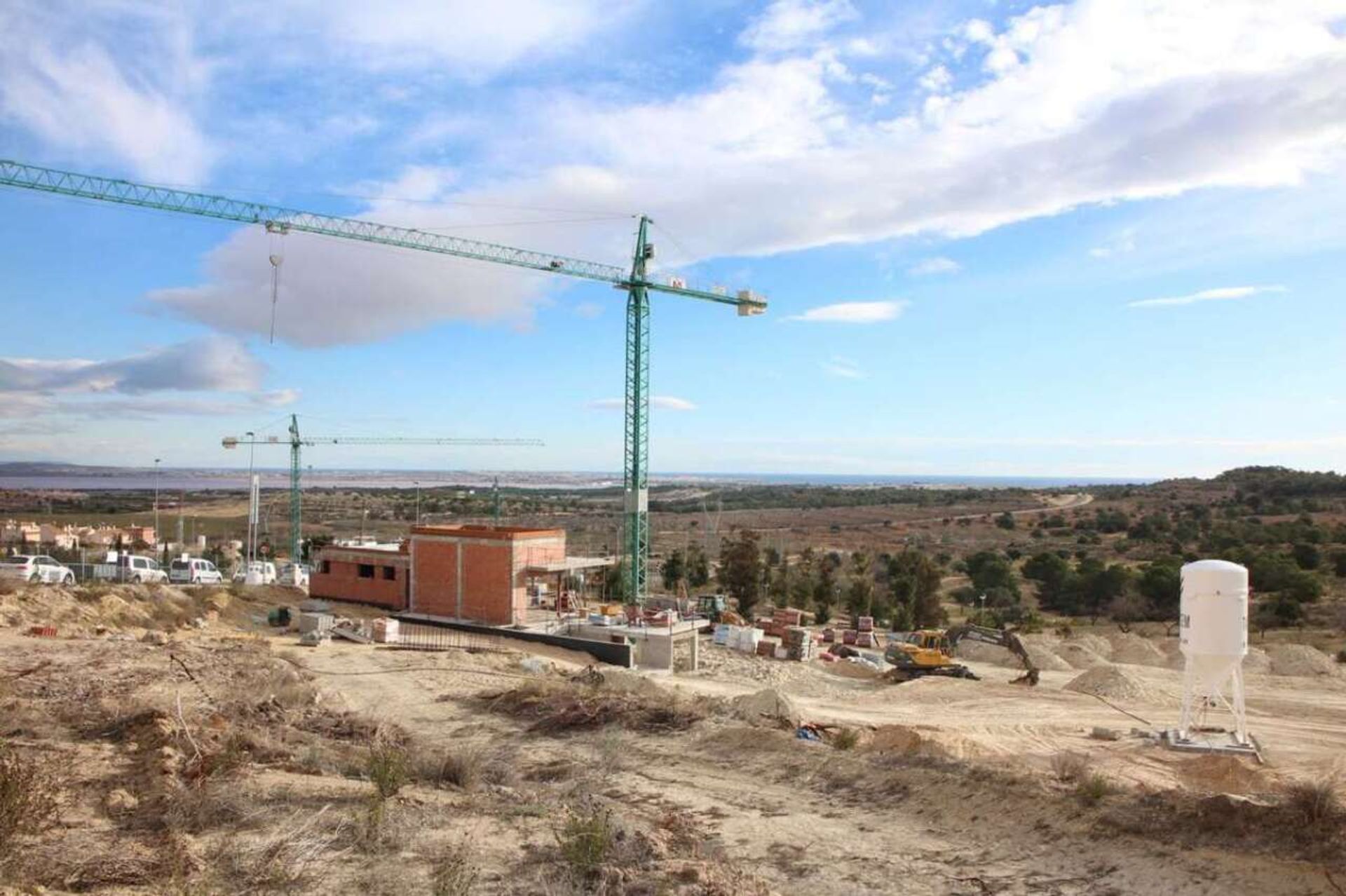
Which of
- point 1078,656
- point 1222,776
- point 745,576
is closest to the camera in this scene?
point 1222,776

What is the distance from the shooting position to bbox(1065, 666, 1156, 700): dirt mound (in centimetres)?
2550

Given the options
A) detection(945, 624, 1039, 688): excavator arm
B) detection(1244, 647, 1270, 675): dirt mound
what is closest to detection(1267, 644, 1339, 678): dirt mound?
detection(1244, 647, 1270, 675): dirt mound

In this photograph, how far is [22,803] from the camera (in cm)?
819

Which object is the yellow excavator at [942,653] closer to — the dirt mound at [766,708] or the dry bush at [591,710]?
the dirt mound at [766,708]

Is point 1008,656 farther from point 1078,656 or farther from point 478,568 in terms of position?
point 478,568

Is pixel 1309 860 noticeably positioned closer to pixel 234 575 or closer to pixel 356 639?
pixel 356 639

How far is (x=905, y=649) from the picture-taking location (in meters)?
30.8

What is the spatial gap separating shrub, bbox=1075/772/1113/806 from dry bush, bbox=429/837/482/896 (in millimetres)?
6829

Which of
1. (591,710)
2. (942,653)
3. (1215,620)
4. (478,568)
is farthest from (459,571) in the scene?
(1215,620)

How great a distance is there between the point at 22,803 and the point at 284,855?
2.40m

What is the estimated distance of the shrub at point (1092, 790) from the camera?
33.7 feet

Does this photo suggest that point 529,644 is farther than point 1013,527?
No

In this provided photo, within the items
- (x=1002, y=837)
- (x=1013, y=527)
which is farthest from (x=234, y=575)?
(x=1013, y=527)

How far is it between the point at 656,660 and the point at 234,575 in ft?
97.6
